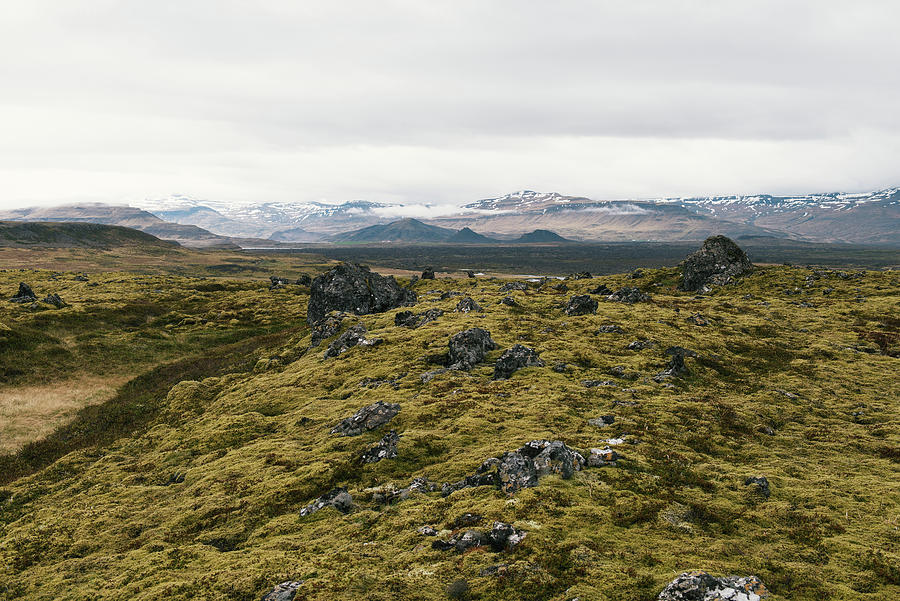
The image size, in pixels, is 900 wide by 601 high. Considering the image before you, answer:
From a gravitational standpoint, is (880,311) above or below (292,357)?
above

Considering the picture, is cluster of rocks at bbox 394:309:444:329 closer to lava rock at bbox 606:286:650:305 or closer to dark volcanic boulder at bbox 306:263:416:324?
dark volcanic boulder at bbox 306:263:416:324

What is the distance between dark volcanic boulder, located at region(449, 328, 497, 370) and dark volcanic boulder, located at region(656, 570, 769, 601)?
25347 millimetres

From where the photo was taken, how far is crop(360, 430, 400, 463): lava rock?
24094 mm

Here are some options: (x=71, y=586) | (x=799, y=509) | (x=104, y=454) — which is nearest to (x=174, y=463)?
(x=104, y=454)

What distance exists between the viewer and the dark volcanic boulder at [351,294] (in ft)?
232

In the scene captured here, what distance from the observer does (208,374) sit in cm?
5816

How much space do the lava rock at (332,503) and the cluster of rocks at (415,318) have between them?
31.7 metres

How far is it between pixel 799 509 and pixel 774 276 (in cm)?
8464

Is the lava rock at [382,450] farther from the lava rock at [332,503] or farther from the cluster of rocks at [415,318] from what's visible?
the cluster of rocks at [415,318]

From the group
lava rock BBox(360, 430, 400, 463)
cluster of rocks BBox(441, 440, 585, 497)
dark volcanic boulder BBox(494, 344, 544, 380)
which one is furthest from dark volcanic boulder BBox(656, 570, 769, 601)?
dark volcanic boulder BBox(494, 344, 544, 380)

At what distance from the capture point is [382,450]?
24406mm

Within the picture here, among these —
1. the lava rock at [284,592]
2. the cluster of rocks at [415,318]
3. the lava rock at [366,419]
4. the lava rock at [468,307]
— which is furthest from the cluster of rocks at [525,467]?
the lava rock at [468,307]

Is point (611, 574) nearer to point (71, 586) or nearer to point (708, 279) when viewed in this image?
point (71, 586)

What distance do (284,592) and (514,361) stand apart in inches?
973
